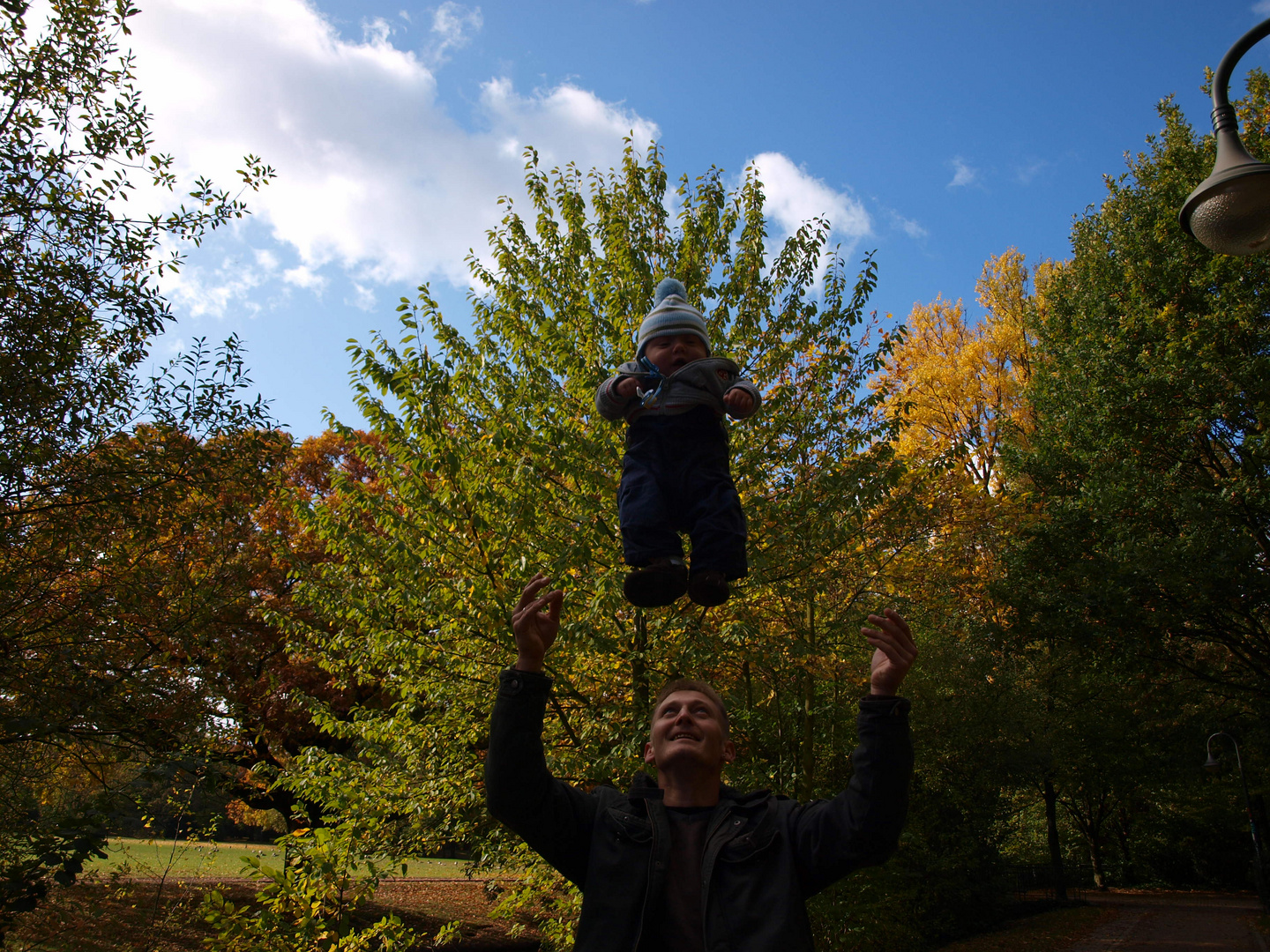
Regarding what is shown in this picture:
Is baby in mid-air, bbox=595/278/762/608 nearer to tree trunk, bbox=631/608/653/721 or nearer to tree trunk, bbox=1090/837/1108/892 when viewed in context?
tree trunk, bbox=631/608/653/721

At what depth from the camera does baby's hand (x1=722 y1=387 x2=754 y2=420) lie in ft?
9.75

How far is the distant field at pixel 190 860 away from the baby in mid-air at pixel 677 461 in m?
4.72

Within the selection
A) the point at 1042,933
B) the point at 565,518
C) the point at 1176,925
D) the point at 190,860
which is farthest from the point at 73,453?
the point at 1176,925

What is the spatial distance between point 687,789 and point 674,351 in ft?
5.90

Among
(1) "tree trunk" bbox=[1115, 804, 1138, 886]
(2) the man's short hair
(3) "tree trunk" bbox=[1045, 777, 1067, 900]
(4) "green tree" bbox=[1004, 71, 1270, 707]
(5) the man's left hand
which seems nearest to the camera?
(5) the man's left hand

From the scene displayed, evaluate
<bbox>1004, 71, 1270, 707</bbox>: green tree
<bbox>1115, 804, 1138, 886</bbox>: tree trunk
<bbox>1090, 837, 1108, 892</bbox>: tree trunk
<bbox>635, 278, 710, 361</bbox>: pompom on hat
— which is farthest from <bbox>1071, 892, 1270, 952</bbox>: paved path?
<bbox>635, 278, 710, 361</bbox>: pompom on hat

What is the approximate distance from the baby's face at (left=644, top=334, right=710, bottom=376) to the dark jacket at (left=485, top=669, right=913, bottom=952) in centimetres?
158

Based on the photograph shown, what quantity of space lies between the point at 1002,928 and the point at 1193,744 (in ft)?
20.0

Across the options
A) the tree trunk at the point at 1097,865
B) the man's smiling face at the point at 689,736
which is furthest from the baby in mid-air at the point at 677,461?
the tree trunk at the point at 1097,865

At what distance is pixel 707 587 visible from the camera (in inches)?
117

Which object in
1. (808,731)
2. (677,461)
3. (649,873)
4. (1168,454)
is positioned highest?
(1168,454)

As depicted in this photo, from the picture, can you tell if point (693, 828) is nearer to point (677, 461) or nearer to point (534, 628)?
point (534, 628)

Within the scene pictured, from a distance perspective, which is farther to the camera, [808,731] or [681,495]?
[808,731]

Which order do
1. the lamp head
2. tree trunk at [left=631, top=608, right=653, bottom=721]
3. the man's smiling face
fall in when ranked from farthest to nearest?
tree trunk at [left=631, top=608, right=653, bottom=721] < the lamp head < the man's smiling face
